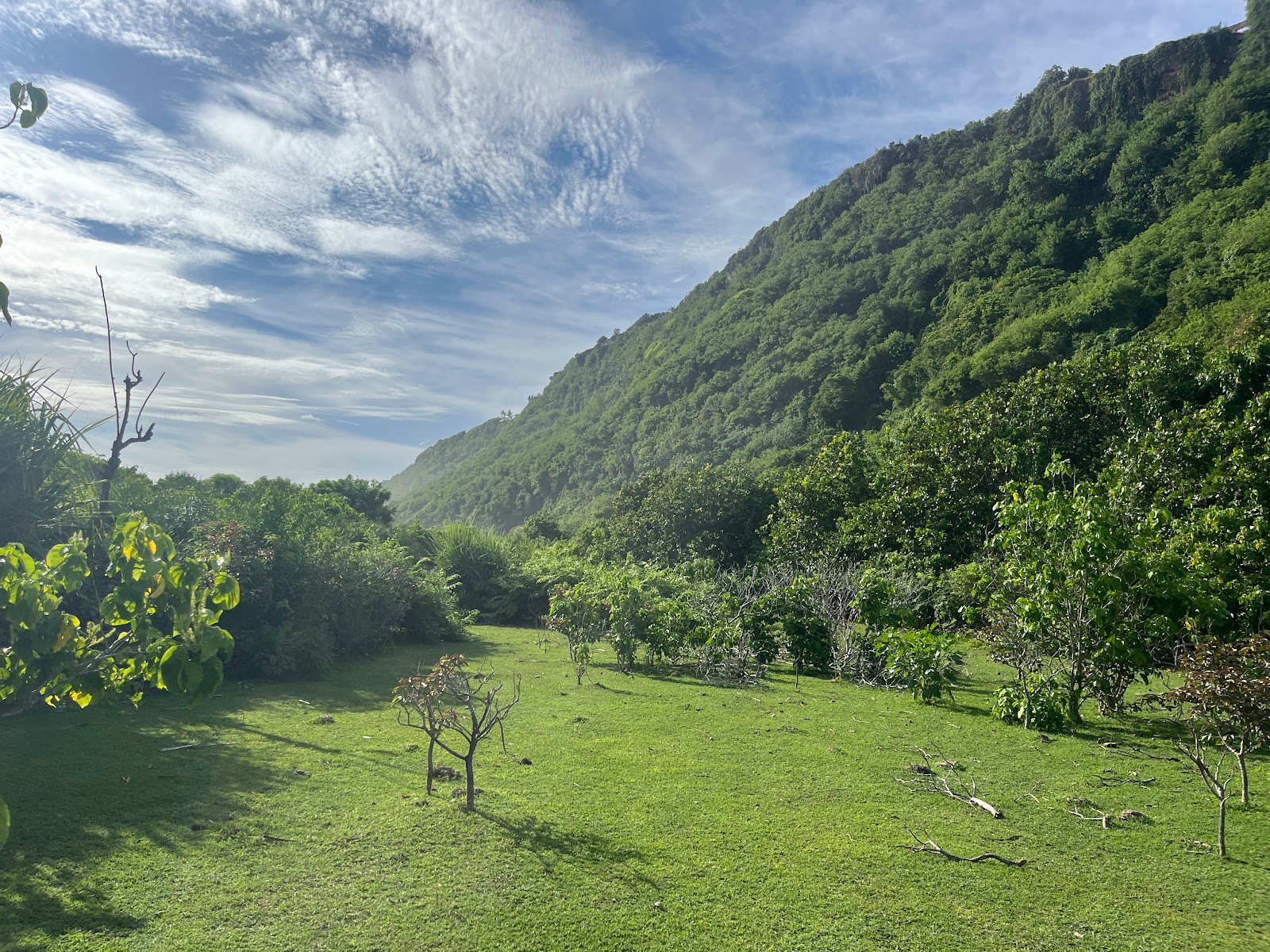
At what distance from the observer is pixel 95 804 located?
491 cm

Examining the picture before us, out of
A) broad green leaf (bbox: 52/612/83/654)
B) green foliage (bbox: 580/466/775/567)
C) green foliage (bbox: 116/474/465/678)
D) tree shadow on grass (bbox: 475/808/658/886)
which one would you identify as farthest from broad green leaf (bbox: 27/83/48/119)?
green foliage (bbox: 580/466/775/567)

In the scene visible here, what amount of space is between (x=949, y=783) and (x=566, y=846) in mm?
3237

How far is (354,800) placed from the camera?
516 centimetres

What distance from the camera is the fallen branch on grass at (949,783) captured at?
513 cm

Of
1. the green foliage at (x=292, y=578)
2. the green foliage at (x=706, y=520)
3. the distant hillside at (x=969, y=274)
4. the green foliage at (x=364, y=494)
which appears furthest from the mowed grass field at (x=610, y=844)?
the green foliage at (x=364, y=494)

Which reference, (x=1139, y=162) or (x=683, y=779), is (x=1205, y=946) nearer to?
(x=683, y=779)

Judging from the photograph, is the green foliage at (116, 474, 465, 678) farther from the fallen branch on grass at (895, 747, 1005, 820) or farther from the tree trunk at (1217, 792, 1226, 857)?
the tree trunk at (1217, 792, 1226, 857)

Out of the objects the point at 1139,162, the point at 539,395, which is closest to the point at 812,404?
the point at 1139,162

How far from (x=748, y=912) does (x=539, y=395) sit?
106m

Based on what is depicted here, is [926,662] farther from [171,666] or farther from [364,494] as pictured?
[364,494]

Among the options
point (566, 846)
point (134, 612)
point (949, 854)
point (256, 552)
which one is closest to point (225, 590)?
point (134, 612)

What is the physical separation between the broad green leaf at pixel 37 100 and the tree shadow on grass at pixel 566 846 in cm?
414

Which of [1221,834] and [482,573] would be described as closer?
[1221,834]

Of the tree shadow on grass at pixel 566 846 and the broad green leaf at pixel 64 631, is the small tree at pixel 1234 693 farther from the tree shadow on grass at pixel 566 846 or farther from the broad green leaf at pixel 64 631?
the broad green leaf at pixel 64 631
